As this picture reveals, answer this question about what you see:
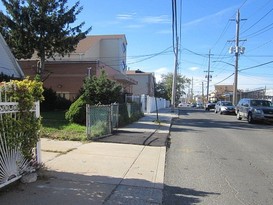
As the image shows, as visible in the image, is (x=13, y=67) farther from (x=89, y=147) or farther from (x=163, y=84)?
(x=163, y=84)

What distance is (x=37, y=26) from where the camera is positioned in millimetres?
27844

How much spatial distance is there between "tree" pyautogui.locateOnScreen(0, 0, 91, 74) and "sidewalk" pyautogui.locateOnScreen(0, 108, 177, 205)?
18.7m

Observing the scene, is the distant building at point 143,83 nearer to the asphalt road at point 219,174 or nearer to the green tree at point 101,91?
the green tree at point 101,91

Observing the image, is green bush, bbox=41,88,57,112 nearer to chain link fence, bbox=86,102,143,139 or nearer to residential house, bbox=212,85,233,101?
chain link fence, bbox=86,102,143,139

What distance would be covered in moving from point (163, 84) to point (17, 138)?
96.0 m

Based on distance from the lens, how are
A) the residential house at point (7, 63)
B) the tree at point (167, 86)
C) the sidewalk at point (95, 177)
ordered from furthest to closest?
the tree at point (167, 86) < the residential house at point (7, 63) < the sidewalk at point (95, 177)

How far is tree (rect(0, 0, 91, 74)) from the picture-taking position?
27.6 meters

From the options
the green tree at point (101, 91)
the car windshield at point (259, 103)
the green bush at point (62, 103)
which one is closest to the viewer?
the green tree at point (101, 91)

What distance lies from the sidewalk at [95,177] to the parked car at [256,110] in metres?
16.6

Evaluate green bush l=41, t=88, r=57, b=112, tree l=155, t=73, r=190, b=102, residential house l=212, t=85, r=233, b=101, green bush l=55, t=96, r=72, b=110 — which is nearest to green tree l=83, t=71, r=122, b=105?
green bush l=41, t=88, r=57, b=112

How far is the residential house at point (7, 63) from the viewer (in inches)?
856

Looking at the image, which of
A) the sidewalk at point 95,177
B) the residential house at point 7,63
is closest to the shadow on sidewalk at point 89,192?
the sidewalk at point 95,177

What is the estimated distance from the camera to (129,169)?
26.6ft

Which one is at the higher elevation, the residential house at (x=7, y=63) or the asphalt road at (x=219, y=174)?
the residential house at (x=7, y=63)
